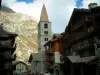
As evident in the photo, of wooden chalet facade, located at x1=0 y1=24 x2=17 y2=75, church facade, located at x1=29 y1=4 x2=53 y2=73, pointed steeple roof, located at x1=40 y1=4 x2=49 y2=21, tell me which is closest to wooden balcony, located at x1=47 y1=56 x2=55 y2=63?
church facade, located at x1=29 y1=4 x2=53 y2=73

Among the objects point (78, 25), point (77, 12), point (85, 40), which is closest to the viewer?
point (85, 40)

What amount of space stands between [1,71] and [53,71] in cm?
2011

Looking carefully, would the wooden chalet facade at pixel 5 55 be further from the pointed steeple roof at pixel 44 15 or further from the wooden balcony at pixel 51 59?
the pointed steeple roof at pixel 44 15

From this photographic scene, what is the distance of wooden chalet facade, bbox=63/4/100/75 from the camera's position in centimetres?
3472

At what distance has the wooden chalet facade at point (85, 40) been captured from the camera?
3472 cm

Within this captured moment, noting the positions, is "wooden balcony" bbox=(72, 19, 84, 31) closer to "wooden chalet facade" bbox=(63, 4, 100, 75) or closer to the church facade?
"wooden chalet facade" bbox=(63, 4, 100, 75)

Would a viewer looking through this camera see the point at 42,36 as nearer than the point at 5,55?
No

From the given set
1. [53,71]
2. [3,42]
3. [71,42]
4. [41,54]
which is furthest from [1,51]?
[41,54]

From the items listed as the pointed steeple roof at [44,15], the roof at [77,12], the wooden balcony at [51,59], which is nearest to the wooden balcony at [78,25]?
the roof at [77,12]

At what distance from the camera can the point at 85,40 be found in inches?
1553

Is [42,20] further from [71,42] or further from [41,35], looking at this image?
[71,42]

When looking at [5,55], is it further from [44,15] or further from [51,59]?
[44,15]

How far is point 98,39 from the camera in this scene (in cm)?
3481

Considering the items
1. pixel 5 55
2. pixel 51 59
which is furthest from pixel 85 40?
pixel 51 59
